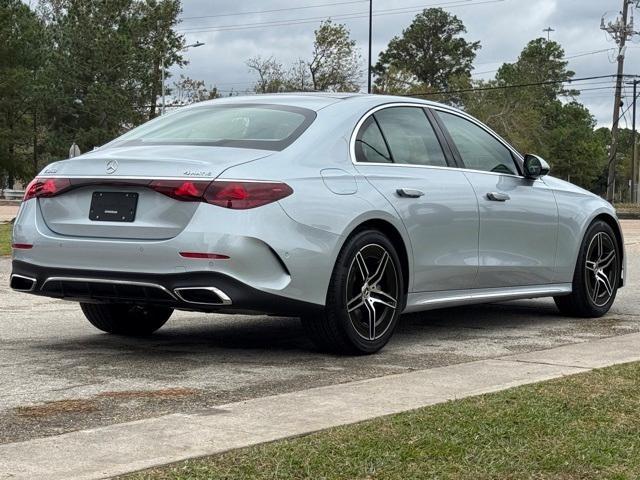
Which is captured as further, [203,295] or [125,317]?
[125,317]

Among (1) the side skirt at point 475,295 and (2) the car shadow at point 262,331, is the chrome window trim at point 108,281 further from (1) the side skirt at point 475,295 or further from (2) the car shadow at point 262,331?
(1) the side skirt at point 475,295

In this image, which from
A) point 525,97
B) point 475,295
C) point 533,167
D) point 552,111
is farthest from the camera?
point 552,111

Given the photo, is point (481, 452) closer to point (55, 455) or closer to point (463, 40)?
point (55, 455)

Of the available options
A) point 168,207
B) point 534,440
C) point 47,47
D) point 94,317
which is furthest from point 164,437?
point 47,47

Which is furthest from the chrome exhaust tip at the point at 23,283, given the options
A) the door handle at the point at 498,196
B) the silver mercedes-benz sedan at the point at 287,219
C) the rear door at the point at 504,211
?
the door handle at the point at 498,196

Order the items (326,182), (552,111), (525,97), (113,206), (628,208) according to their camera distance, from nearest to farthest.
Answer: (113,206)
(326,182)
(628,208)
(525,97)
(552,111)

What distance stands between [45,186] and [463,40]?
104011 mm

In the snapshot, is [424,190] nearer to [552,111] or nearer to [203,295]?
[203,295]

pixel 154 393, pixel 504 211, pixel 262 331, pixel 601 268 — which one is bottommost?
pixel 262 331

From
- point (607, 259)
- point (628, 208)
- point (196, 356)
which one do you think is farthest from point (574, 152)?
point (196, 356)

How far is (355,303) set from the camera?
A: 6336 mm

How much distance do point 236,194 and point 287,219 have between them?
311mm

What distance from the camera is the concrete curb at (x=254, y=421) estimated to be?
148 inches

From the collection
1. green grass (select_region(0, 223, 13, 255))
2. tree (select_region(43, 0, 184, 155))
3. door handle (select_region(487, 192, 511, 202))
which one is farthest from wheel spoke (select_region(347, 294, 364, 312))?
tree (select_region(43, 0, 184, 155))
